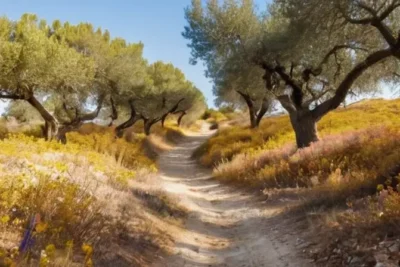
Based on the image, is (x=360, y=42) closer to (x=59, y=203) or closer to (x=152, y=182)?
(x=152, y=182)

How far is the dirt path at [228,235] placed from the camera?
6.44m

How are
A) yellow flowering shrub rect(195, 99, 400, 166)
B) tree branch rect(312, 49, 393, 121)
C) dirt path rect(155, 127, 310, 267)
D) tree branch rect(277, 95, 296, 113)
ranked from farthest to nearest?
yellow flowering shrub rect(195, 99, 400, 166) < tree branch rect(277, 95, 296, 113) < tree branch rect(312, 49, 393, 121) < dirt path rect(155, 127, 310, 267)

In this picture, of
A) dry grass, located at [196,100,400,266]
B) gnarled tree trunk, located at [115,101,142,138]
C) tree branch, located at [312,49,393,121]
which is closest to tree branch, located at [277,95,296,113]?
tree branch, located at [312,49,393,121]

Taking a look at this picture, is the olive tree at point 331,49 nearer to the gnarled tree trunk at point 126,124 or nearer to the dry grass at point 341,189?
the dry grass at point 341,189

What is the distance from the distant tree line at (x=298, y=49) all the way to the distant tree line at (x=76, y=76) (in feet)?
23.1

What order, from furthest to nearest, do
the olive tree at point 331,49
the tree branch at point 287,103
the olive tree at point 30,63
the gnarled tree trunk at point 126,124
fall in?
the gnarled tree trunk at point 126,124 < the tree branch at point 287,103 < the olive tree at point 30,63 < the olive tree at point 331,49

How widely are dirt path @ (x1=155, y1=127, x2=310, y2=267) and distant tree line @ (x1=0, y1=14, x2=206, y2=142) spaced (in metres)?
9.84

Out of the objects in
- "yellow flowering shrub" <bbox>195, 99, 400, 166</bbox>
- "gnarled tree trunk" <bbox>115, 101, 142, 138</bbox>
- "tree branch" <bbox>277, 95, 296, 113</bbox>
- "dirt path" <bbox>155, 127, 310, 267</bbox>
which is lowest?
"dirt path" <bbox>155, 127, 310, 267</bbox>

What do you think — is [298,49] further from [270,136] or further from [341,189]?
[270,136]

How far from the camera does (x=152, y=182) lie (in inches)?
524

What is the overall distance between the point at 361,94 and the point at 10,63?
1740 cm

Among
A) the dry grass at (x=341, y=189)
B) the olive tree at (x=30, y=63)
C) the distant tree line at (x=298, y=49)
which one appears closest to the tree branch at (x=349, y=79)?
the distant tree line at (x=298, y=49)

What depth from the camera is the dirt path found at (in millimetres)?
6438

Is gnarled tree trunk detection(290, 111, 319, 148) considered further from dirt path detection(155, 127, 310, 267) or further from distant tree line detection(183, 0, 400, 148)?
dirt path detection(155, 127, 310, 267)
